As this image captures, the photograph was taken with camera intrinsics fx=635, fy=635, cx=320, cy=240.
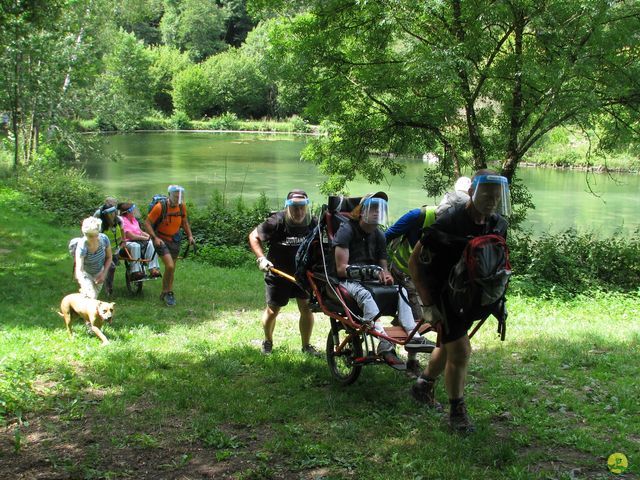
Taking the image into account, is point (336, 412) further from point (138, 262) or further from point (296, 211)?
point (138, 262)

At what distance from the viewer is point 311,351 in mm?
6176

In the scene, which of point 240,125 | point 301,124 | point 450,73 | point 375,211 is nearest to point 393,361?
point 375,211

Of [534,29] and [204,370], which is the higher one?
[534,29]

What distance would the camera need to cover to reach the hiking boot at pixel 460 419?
420 cm

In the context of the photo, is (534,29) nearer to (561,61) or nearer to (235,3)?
(561,61)

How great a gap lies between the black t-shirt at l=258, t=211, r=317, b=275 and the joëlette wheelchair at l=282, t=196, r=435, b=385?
347 millimetres

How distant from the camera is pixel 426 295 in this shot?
411cm

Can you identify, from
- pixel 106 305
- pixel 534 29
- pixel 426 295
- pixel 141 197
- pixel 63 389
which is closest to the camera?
pixel 426 295

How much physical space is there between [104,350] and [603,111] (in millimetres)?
9706

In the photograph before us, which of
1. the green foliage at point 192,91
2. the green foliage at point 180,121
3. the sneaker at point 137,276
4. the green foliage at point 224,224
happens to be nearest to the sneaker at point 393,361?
the sneaker at point 137,276

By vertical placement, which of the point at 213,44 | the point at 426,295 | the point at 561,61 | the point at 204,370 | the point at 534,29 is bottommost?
the point at 204,370

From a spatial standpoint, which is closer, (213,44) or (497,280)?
(497,280)

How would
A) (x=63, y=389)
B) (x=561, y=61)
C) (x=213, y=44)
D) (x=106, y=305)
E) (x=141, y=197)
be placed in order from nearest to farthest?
(x=63, y=389) → (x=106, y=305) → (x=561, y=61) → (x=141, y=197) → (x=213, y=44)

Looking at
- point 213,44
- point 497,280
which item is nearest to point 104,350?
point 497,280
